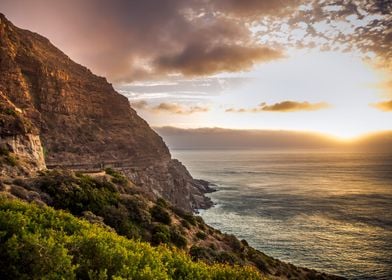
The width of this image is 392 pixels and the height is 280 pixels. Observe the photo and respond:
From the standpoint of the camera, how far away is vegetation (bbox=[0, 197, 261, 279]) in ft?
39.1

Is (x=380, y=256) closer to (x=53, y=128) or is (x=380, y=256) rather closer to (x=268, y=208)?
(x=268, y=208)

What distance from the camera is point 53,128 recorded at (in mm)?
108000

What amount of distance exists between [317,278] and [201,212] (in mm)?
67432

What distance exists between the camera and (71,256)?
12.4 meters

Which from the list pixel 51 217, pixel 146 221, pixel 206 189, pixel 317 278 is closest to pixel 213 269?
pixel 51 217

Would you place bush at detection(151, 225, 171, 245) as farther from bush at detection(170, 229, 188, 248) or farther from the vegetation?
the vegetation

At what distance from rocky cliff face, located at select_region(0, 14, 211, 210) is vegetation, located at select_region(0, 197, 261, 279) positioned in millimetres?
85790

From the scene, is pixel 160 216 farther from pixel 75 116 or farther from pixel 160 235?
pixel 75 116

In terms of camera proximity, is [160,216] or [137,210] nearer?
[137,210]

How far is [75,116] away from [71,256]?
4456 inches

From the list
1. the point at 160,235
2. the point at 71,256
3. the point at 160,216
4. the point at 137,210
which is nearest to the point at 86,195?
the point at 137,210

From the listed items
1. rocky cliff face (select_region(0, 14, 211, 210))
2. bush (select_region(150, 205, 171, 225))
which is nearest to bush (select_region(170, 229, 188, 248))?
bush (select_region(150, 205, 171, 225))

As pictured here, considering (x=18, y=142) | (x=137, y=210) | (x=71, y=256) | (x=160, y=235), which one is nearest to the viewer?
(x=71, y=256)

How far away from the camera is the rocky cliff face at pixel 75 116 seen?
333 feet
